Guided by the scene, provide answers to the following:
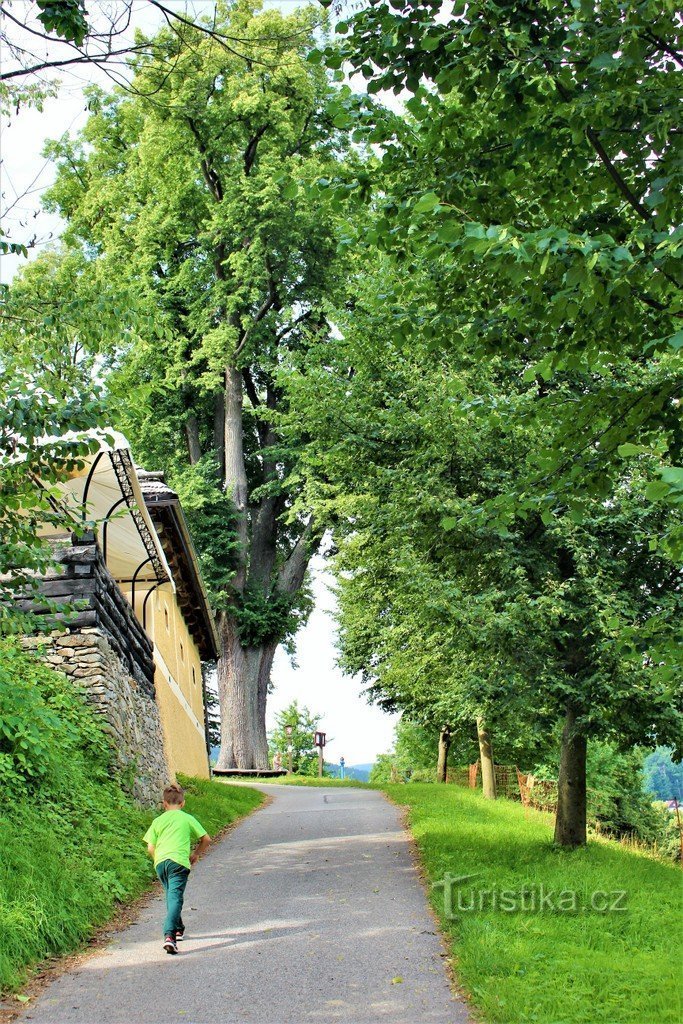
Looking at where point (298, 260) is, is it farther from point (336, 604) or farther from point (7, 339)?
point (7, 339)

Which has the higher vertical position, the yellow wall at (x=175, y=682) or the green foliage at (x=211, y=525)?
the green foliage at (x=211, y=525)

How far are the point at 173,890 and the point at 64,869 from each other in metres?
1.06

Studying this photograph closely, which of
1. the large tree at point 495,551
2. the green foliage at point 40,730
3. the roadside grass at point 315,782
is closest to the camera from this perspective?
the green foliage at point 40,730

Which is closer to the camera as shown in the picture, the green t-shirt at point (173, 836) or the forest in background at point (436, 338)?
the forest in background at point (436, 338)

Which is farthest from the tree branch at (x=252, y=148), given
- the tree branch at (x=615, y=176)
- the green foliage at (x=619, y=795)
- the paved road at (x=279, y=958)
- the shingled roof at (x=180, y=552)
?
the tree branch at (x=615, y=176)

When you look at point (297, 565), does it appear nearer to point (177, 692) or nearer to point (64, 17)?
point (177, 692)

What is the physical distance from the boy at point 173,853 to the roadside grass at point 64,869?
28.0 inches

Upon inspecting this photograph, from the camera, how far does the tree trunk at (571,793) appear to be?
472 inches

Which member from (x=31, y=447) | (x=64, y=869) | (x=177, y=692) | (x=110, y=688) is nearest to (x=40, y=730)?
(x=64, y=869)

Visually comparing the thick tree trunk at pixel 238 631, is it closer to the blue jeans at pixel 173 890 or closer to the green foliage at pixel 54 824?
the green foliage at pixel 54 824

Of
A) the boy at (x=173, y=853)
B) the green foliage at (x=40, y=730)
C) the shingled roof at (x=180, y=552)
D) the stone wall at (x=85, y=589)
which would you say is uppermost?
the shingled roof at (x=180, y=552)

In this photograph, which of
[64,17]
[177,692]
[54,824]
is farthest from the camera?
[177,692]

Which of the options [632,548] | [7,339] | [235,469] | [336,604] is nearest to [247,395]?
[235,469]

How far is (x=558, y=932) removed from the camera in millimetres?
7234
